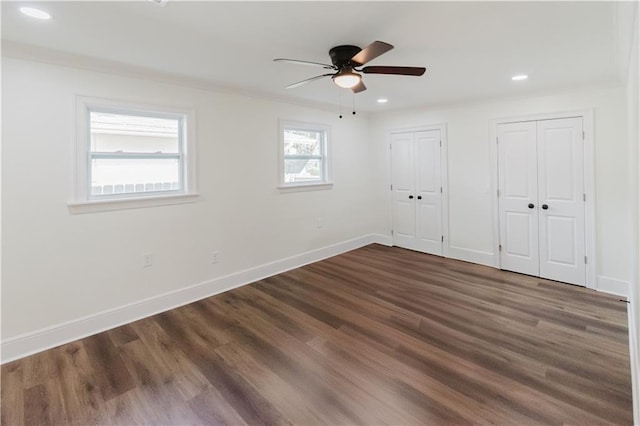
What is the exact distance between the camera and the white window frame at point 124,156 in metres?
2.81

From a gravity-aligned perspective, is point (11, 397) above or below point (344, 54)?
below

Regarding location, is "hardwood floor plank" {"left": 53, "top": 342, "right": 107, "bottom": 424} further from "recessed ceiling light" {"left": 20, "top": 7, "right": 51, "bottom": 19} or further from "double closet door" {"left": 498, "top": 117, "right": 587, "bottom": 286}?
"double closet door" {"left": 498, "top": 117, "right": 587, "bottom": 286}

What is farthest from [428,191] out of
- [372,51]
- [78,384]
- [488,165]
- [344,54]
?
[78,384]

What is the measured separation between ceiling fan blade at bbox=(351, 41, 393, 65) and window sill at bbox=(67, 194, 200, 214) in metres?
2.36

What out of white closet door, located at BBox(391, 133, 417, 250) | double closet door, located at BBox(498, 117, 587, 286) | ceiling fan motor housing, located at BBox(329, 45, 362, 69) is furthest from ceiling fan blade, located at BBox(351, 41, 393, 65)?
white closet door, located at BBox(391, 133, 417, 250)

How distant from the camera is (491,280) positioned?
408 cm

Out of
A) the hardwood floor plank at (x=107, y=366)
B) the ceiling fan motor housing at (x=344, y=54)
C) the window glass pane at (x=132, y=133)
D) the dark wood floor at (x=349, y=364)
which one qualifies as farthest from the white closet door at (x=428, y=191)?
the hardwood floor plank at (x=107, y=366)

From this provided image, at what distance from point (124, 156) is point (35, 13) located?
134 centimetres

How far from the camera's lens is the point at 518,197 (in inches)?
171

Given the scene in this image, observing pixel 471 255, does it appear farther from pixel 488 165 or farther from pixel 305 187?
pixel 305 187

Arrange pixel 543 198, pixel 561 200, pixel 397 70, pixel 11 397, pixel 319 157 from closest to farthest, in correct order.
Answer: pixel 11 397, pixel 397 70, pixel 561 200, pixel 543 198, pixel 319 157

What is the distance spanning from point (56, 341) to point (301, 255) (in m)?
2.98

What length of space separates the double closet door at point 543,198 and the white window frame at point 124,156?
422cm

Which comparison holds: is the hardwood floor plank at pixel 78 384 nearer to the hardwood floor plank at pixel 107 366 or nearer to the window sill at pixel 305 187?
the hardwood floor plank at pixel 107 366
